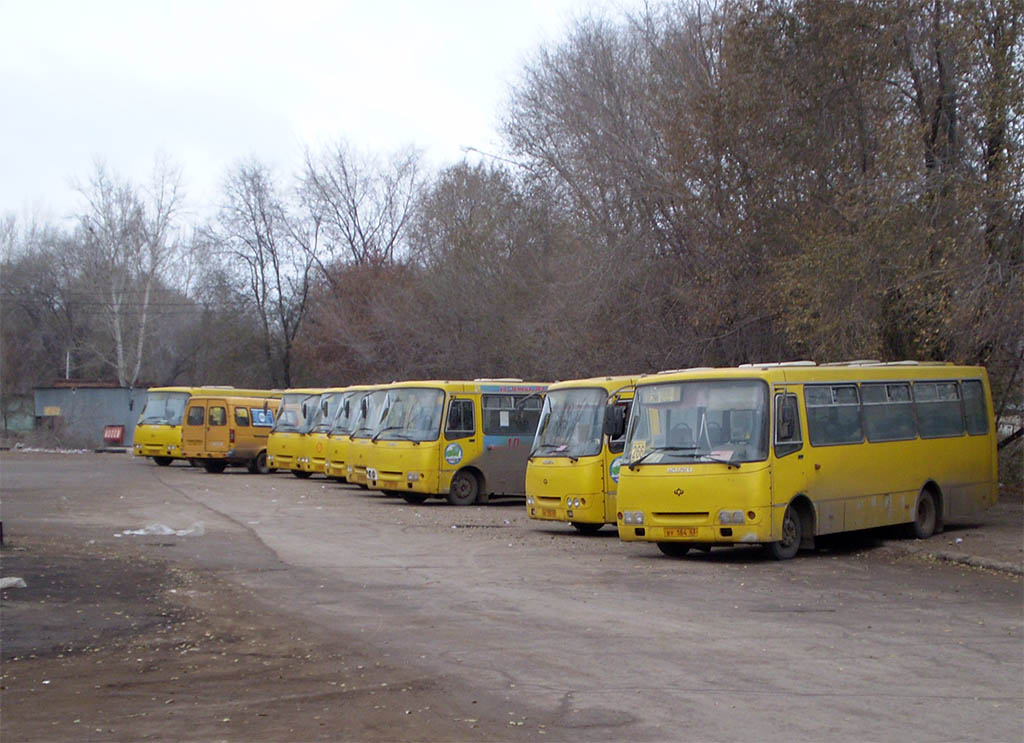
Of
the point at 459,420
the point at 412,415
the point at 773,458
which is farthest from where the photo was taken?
the point at 412,415

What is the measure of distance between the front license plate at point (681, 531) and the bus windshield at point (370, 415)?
39.5ft

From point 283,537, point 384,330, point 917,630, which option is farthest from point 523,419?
point 384,330

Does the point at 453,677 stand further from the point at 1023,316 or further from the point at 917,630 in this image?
the point at 1023,316

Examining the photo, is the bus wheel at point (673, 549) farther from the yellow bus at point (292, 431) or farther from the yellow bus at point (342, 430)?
the yellow bus at point (292, 431)

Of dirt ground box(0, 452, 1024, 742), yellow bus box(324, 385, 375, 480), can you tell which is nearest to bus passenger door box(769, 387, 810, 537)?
dirt ground box(0, 452, 1024, 742)

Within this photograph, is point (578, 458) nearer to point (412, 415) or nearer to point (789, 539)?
point (789, 539)

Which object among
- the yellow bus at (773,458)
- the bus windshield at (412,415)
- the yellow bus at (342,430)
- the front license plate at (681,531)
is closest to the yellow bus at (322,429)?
the yellow bus at (342,430)

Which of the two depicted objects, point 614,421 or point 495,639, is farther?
point 614,421

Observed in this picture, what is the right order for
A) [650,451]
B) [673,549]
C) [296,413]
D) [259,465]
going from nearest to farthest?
[650,451]
[673,549]
[296,413]
[259,465]

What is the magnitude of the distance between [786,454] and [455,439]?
1085 centimetres

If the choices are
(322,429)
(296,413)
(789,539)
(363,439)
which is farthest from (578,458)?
(296,413)

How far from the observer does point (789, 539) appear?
50.8 ft

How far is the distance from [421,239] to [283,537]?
127 feet

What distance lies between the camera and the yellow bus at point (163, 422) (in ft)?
122
